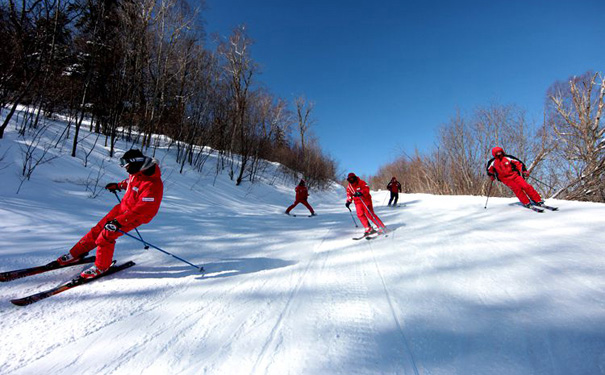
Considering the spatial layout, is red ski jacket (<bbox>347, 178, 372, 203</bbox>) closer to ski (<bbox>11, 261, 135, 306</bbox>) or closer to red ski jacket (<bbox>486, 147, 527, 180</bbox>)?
red ski jacket (<bbox>486, 147, 527, 180</bbox>)

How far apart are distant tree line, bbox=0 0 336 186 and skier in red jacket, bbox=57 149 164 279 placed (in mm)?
6354

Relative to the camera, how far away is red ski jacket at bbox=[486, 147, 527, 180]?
563cm

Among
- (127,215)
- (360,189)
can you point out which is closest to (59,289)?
(127,215)

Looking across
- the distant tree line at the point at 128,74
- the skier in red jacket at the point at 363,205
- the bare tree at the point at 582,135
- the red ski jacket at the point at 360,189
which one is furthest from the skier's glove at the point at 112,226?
the bare tree at the point at 582,135

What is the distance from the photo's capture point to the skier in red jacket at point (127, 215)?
7.79 ft

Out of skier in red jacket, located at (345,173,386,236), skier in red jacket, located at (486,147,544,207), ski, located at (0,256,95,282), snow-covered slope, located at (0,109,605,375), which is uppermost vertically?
skier in red jacket, located at (486,147,544,207)

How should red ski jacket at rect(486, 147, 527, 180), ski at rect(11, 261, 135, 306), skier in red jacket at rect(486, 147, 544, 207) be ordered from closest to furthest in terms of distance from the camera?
1. ski at rect(11, 261, 135, 306)
2. skier in red jacket at rect(486, 147, 544, 207)
3. red ski jacket at rect(486, 147, 527, 180)

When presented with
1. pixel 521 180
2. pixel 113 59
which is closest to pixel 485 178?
pixel 521 180

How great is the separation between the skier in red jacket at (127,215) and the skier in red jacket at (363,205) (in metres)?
3.84

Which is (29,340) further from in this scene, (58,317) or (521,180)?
(521,180)

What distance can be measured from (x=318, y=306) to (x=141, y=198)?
240cm

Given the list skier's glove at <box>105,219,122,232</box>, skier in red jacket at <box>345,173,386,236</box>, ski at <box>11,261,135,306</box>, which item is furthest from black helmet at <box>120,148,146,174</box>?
skier in red jacket at <box>345,173,386,236</box>

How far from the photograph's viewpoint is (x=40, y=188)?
464 centimetres

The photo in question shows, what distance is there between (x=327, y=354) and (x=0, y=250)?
4020 millimetres
